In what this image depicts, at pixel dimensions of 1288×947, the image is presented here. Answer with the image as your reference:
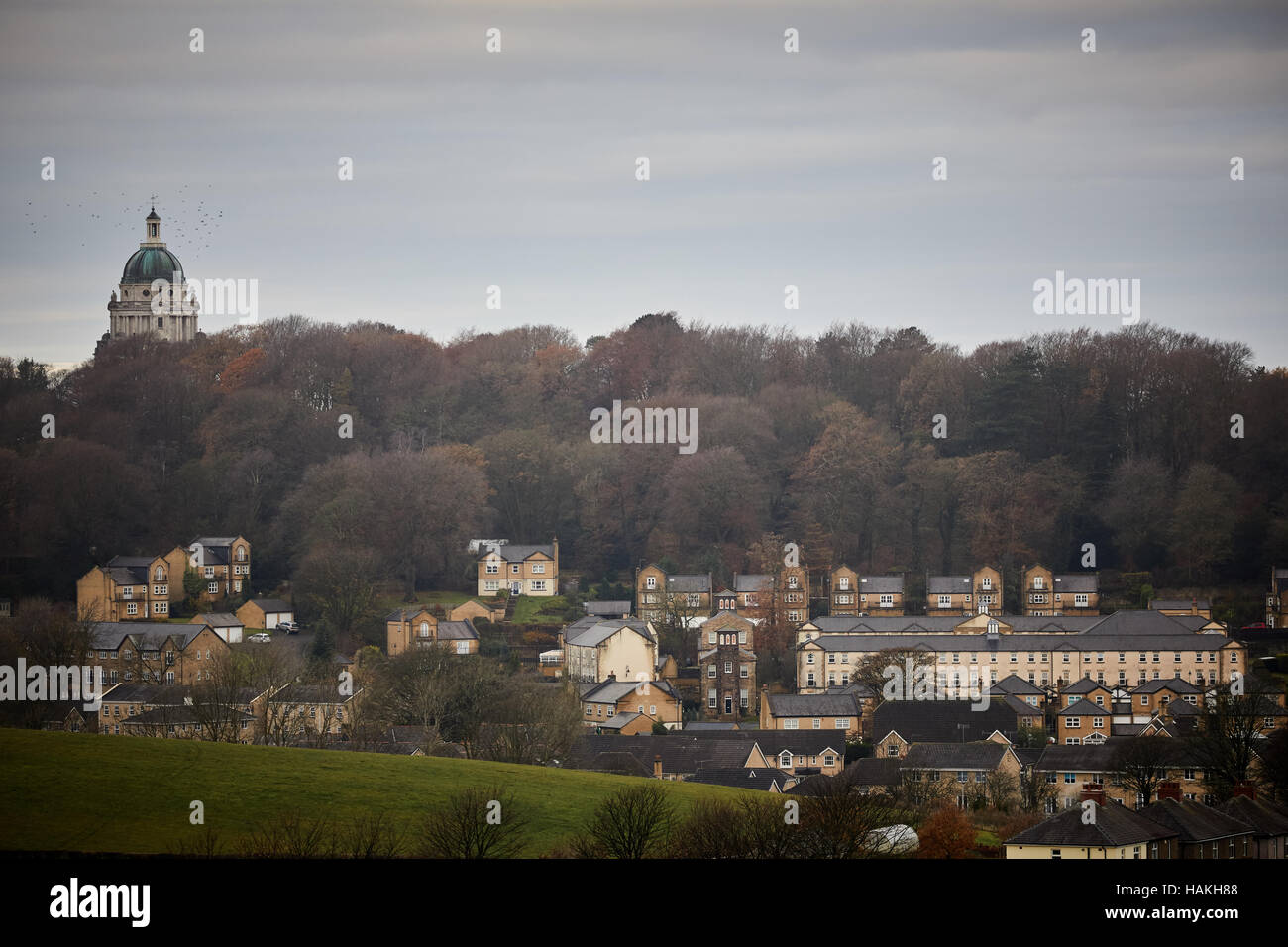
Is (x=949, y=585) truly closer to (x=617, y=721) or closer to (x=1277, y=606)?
(x=1277, y=606)

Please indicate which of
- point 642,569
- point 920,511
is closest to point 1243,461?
point 920,511

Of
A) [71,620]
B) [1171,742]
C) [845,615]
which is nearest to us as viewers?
[1171,742]

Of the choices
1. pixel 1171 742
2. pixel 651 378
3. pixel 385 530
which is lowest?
pixel 1171 742

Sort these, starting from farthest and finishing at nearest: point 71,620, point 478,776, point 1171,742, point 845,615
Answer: point 845,615 → point 71,620 → point 1171,742 → point 478,776

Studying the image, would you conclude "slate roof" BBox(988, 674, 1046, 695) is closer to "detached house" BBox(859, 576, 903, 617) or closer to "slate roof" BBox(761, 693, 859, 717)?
"slate roof" BBox(761, 693, 859, 717)

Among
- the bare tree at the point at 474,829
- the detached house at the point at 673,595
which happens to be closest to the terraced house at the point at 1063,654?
the detached house at the point at 673,595

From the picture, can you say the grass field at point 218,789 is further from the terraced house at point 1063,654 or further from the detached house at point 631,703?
the terraced house at point 1063,654

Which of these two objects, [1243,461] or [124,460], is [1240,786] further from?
[124,460]
